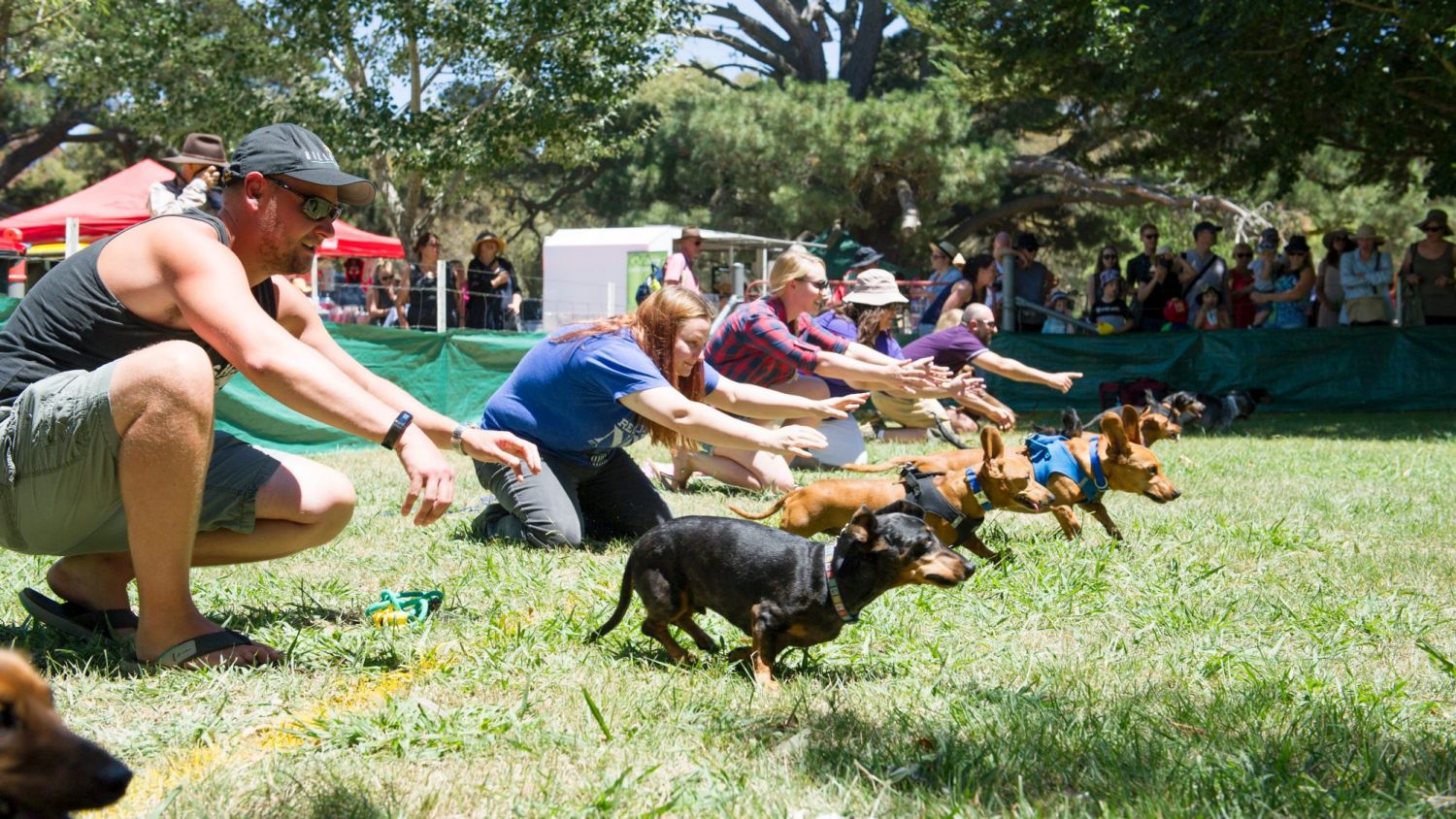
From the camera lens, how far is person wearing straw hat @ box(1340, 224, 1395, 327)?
1440 cm

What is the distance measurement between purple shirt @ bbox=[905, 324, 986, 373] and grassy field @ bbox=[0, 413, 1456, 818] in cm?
398

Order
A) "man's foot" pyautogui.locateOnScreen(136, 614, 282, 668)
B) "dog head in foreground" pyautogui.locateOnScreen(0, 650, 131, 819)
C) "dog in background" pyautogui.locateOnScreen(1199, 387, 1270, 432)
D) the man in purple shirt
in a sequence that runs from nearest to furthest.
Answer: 1. "dog head in foreground" pyautogui.locateOnScreen(0, 650, 131, 819)
2. "man's foot" pyautogui.locateOnScreen(136, 614, 282, 668)
3. the man in purple shirt
4. "dog in background" pyautogui.locateOnScreen(1199, 387, 1270, 432)

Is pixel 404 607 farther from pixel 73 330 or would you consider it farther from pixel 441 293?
pixel 441 293

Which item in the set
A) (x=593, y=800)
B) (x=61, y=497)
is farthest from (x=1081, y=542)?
(x=61, y=497)

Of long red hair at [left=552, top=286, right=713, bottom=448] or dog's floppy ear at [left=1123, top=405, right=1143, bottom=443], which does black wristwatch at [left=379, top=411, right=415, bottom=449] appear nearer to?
long red hair at [left=552, top=286, right=713, bottom=448]

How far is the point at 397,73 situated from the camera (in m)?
21.5

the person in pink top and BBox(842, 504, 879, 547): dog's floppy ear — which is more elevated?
the person in pink top

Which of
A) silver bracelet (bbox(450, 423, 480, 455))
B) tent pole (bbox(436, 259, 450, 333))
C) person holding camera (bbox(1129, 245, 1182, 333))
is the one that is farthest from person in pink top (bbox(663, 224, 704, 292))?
silver bracelet (bbox(450, 423, 480, 455))

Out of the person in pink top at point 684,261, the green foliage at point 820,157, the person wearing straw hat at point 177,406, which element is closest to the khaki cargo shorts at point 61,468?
the person wearing straw hat at point 177,406

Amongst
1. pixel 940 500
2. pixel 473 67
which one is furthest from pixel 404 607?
pixel 473 67

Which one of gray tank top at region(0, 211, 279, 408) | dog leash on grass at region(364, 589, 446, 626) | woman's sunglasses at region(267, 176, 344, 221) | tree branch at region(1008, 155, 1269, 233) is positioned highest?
tree branch at region(1008, 155, 1269, 233)

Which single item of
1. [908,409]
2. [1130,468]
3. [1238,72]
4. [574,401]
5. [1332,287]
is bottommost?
[908,409]

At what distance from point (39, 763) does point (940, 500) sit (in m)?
3.86

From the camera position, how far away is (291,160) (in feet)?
11.3
